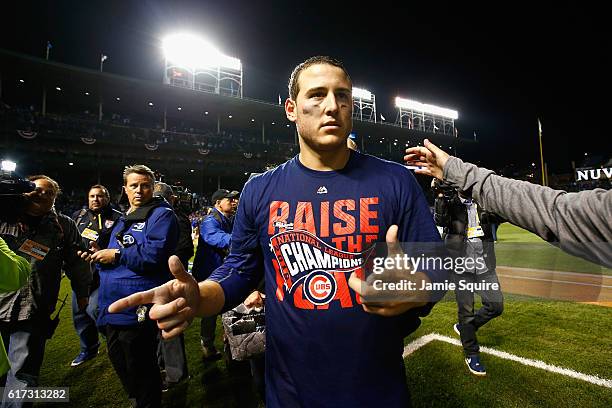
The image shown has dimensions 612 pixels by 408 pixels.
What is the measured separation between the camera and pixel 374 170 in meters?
1.66

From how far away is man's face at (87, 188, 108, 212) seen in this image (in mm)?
5273

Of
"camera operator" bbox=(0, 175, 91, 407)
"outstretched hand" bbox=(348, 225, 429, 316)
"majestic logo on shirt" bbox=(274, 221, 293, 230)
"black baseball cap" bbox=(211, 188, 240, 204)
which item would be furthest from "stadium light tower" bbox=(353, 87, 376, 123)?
"outstretched hand" bbox=(348, 225, 429, 316)

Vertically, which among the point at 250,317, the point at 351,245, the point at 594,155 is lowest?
the point at 250,317

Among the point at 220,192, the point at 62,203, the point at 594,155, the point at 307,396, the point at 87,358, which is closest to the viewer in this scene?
the point at 307,396

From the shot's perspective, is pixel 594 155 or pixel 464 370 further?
pixel 594 155

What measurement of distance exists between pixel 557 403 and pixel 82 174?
34.4 m

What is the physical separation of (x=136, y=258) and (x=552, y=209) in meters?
3.21

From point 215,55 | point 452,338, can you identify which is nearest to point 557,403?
point 452,338

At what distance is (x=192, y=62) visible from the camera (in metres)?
32.0

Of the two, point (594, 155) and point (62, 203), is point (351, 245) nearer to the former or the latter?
point (62, 203)

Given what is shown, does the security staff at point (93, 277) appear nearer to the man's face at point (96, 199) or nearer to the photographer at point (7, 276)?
the man's face at point (96, 199)

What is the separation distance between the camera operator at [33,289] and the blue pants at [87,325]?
1257 millimetres

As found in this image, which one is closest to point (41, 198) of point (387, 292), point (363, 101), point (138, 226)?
point (138, 226)

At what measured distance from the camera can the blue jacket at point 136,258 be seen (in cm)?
292
